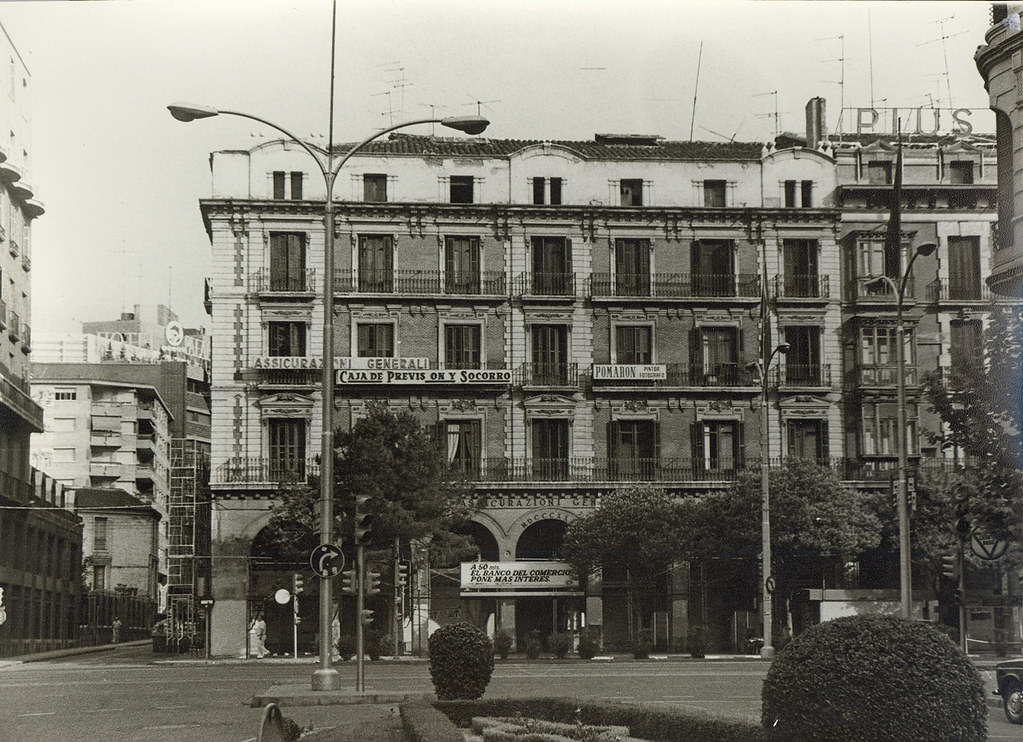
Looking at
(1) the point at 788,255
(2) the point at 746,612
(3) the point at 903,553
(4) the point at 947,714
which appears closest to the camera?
(4) the point at 947,714

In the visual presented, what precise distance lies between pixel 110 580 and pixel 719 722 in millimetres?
72977

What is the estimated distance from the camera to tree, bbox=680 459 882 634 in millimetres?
48312

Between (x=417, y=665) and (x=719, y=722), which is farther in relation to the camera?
(x=417, y=665)

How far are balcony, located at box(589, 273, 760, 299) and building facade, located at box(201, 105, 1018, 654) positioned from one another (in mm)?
115

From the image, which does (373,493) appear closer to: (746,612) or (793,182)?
(746,612)

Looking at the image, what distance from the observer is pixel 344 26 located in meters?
26.6

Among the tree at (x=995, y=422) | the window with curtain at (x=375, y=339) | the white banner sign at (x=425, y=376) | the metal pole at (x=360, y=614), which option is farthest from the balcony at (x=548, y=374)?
the metal pole at (x=360, y=614)

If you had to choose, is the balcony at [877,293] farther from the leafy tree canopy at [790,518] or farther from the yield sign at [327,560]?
the yield sign at [327,560]

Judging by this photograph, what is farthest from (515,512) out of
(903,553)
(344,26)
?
(344,26)

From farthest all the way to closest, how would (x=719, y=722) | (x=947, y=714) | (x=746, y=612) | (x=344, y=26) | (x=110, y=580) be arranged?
(x=110, y=580), (x=746, y=612), (x=344, y=26), (x=719, y=722), (x=947, y=714)

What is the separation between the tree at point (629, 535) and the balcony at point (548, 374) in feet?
16.4

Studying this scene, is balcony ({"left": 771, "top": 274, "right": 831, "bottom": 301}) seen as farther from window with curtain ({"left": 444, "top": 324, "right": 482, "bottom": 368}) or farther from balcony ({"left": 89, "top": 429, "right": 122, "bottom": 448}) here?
balcony ({"left": 89, "top": 429, "right": 122, "bottom": 448})

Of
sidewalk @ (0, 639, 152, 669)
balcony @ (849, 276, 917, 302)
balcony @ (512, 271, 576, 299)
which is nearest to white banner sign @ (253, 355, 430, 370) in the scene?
balcony @ (512, 271, 576, 299)

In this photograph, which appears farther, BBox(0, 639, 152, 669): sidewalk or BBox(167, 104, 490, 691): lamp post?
BBox(0, 639, 152, 669): sidewalk
